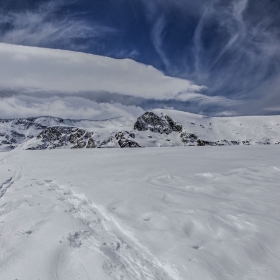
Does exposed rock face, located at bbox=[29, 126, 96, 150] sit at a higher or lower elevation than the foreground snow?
lower

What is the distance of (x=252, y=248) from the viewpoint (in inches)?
120

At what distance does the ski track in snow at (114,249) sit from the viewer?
2596 mm

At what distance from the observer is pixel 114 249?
124 inches

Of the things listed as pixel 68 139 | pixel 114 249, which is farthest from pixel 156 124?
pixel 114 249

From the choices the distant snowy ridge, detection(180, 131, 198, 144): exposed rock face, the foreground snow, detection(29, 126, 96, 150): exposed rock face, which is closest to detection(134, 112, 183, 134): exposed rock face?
the distant snowy ridge

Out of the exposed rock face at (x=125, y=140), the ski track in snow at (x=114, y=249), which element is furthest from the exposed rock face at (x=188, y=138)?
the ski track in snow at (x=114, y=249)

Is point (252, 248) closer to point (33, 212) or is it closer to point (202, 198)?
point (202, 198)

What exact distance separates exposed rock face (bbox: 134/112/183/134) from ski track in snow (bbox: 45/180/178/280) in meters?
166

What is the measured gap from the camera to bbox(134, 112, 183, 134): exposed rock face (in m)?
172

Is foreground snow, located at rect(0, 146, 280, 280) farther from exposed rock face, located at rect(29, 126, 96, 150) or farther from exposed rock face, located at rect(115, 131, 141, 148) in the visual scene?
exposed rock face, located at rect(29, 126, 96, 150)

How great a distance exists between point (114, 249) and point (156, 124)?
17421 centimetres

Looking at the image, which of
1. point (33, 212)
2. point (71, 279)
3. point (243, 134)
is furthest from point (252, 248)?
point (243, 134)

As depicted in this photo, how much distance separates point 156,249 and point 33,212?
11.2 feet

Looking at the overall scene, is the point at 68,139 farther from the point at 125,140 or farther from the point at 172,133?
the point at 172,133
